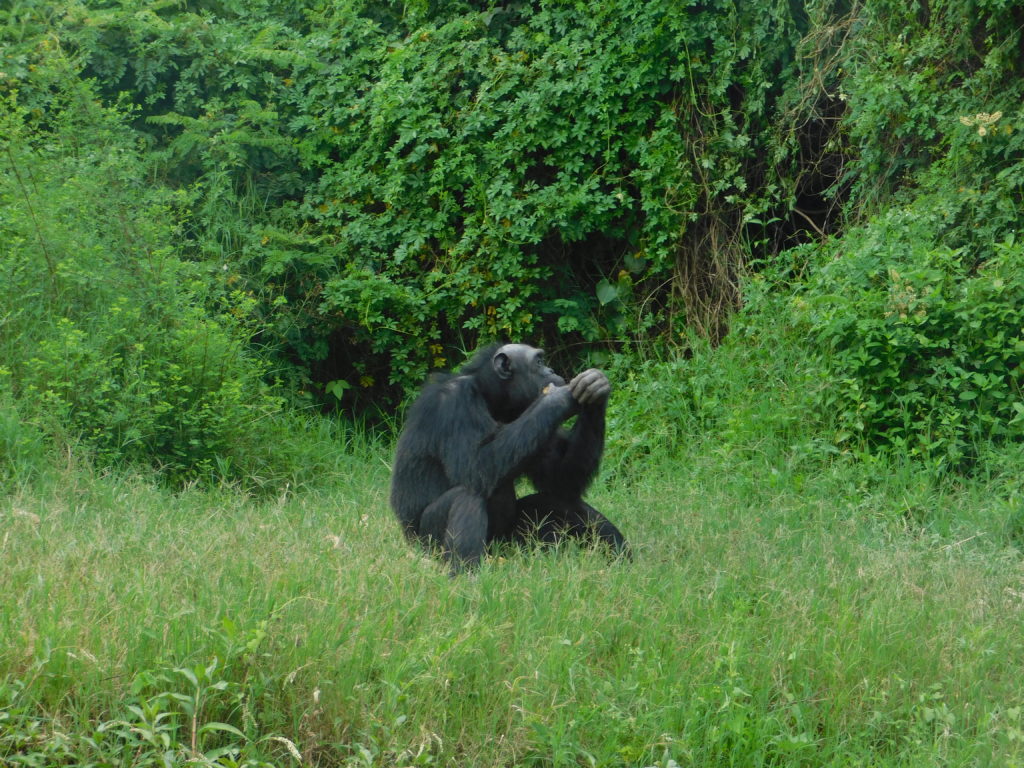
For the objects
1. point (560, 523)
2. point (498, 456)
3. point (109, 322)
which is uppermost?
point (498, 456)

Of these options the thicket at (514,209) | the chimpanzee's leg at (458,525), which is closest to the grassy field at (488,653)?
the chimpanzee's leg at (458,525)

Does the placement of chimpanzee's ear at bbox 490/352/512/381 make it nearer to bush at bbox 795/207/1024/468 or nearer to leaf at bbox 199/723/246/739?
bush at bbox 795/207/1024/468

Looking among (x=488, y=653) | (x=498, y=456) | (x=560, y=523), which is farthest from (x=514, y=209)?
(x=488, y=653)

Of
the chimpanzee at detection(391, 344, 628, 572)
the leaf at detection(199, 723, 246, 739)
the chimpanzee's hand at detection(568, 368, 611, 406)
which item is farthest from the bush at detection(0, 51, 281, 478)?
the leaf at detection(199, 723, 246, 739)

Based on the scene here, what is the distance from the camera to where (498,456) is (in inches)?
214

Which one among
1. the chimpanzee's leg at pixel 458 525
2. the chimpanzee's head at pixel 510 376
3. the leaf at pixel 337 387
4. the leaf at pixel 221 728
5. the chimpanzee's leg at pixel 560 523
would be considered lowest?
the leaf at pixel 337 387

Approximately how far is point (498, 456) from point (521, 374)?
0.60 meters

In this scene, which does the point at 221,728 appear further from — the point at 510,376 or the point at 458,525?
the point at 510,376

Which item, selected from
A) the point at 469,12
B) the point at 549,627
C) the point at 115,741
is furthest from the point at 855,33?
the point at 115,741

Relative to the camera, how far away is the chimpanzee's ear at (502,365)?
5.86 m

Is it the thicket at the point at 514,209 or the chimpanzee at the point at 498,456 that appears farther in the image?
the thicket at the point at 514,209

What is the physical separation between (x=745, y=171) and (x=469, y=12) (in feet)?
8.64

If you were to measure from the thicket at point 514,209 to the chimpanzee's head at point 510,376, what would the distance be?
213 centimetres

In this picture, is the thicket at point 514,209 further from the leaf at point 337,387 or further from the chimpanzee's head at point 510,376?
the chimpanzee's head at point 510,376
